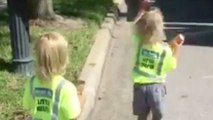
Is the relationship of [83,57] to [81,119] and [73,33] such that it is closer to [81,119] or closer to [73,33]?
[73,33]

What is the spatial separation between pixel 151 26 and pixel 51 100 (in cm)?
170

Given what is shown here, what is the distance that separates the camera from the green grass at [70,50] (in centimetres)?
706

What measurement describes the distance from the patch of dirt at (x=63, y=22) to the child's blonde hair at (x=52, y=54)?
7.75 metres

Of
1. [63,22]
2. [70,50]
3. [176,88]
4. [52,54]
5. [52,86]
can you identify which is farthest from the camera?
[63,22]

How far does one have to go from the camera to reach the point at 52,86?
4.44 metres

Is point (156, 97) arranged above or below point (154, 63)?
below

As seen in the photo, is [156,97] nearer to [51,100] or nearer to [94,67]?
[51,100]

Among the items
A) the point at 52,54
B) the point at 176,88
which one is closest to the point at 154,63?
the point at 52,54

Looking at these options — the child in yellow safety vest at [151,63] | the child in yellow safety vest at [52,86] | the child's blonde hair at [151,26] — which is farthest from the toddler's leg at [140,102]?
the child in yellow safety vest at [52,86]

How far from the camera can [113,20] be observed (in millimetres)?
14281

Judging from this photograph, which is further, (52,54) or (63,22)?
(63,22)

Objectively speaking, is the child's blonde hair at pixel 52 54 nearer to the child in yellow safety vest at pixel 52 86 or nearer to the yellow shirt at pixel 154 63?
the child in yellow safety vest at pixel 52 86

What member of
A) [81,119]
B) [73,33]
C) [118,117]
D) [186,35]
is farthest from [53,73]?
[186,35]

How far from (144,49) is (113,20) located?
820 centimetres
